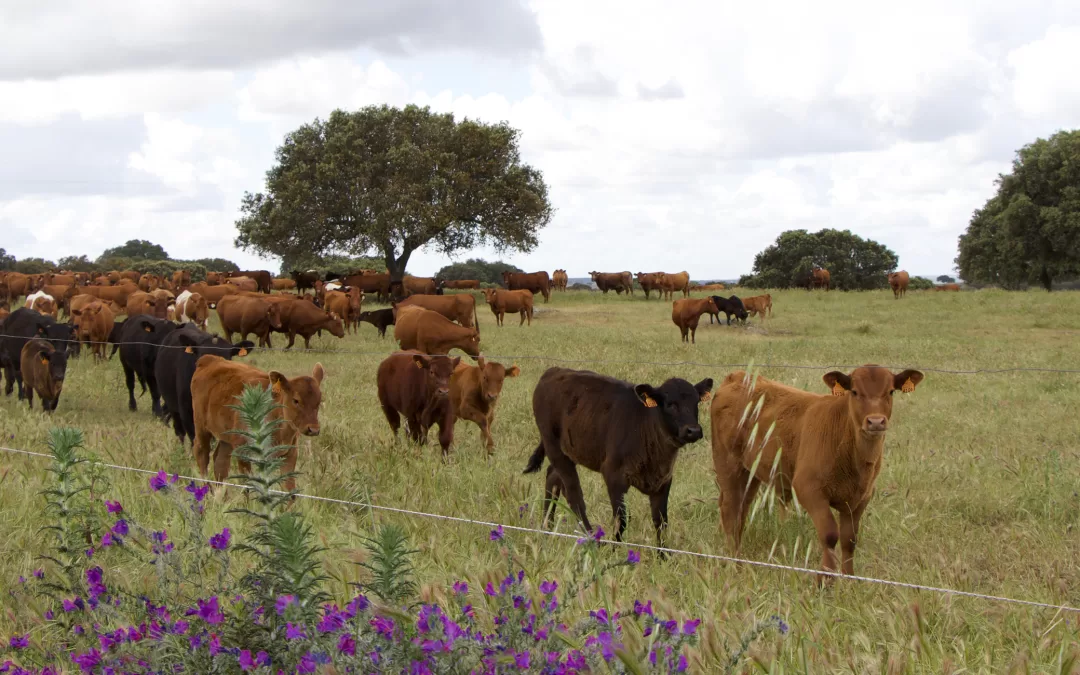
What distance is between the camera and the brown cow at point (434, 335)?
62.1 ft

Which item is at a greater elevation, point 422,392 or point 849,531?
point 422,392

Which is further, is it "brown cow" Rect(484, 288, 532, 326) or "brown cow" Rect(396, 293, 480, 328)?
"brown cow" Rect(484, 288, 532, 326)

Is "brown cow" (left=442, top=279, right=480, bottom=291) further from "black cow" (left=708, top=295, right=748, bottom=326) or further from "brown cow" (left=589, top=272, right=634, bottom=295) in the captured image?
"black cow" (left=708, top=295, right=748, bottom=326)

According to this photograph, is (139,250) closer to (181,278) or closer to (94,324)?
(181,278)

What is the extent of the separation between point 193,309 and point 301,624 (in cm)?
2579

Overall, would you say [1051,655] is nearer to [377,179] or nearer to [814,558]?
[814,558]

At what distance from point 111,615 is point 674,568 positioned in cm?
295

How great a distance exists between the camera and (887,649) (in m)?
3.96

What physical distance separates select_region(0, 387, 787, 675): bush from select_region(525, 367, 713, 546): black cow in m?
2.62

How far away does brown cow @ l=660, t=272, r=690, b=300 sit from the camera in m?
48.4

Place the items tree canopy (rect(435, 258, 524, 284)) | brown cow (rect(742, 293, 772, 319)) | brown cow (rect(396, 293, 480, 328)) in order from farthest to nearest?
1. tree canopy (rect(435, 258, 524, 284))
2. brown cow (rect(742, 293, 772, 319))
3. brown cow (rect(396, 293, 480, 328))

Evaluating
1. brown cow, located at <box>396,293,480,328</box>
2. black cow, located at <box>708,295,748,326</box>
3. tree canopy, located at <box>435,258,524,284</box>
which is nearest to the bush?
brown cow, located at <box>396,293,480,328</box>

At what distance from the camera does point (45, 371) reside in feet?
42.1

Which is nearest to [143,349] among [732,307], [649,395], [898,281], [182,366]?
[182,366]
